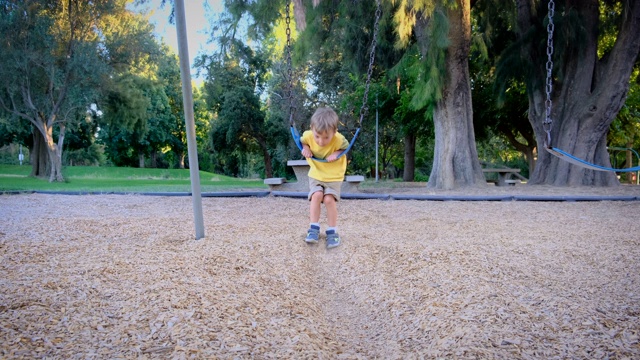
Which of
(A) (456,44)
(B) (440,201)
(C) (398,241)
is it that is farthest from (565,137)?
(C) (398,241)

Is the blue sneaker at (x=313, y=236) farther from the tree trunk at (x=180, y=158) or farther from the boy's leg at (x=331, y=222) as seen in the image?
the tree trunk at (x=180, y=158)

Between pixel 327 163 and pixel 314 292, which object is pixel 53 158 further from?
pixel 314 292

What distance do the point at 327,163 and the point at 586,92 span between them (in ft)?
25.5

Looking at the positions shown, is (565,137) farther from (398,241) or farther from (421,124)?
(398,241)

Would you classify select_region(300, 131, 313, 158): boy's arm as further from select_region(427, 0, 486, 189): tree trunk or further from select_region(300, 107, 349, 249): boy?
select_region(427, 0, 486, 189): tree trunk

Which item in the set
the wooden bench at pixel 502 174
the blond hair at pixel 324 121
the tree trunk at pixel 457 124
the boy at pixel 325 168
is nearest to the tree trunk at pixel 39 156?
the tree trunk at pixel 457 124

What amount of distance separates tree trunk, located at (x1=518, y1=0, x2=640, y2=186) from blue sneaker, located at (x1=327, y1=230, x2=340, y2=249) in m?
6.52

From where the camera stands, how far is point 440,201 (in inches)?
254

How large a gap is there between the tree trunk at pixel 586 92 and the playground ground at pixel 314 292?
557 centimetres

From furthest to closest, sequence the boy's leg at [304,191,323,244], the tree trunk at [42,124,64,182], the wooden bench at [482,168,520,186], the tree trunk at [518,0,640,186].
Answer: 1. the tree trunk at [42,124,64,182]
2. the wooden bench at [482,168,520,186]
3. the tree trunk at [518,0,640,186]
4. the boy's leg at [304,191,323,244]

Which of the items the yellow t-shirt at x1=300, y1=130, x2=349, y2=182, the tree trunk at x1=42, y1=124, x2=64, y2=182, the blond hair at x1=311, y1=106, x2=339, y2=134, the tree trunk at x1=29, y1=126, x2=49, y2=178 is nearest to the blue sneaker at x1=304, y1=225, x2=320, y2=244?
the yellow t-shirt at x1=300, y1=130, x2=349, y2=182

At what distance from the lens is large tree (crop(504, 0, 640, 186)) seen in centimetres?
838

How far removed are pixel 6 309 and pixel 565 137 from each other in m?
9.81

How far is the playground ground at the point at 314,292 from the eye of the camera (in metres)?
1.65
